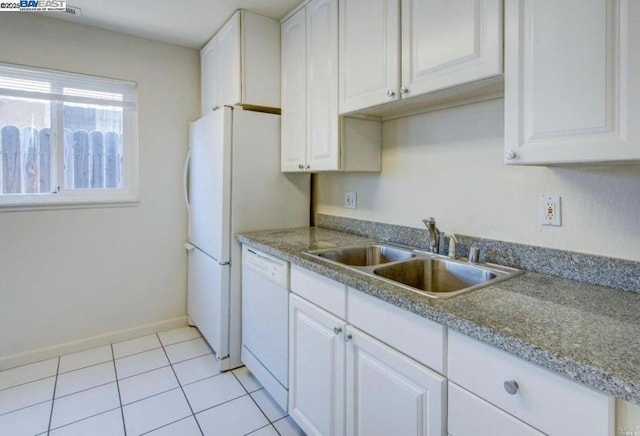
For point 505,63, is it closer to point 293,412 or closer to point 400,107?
point 400,107

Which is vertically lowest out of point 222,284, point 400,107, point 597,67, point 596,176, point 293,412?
point 293,412

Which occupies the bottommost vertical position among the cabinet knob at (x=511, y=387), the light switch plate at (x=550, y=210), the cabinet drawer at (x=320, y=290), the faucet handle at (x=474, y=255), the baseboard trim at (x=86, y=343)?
the baseboard trim at (x=86, y=343)

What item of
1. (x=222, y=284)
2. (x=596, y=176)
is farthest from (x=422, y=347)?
(x=222, y=284)

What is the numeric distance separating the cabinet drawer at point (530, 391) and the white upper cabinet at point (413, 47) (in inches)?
34.7

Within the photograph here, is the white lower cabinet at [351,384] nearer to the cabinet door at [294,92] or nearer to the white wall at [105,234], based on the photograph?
the cabinet door at [294,92]

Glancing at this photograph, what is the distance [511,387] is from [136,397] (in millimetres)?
2013

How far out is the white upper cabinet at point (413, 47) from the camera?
1.21 m

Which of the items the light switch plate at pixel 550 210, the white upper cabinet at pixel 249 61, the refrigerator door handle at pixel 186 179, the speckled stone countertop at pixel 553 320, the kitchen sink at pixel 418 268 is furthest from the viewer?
the refrigerator door handle at pixel 186 179

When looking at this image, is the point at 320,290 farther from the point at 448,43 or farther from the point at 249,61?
the point at 249,61

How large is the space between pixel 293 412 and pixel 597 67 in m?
1.78

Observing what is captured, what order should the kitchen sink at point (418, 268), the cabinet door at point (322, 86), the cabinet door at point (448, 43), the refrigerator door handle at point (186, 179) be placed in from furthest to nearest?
the refrigerator door handle at point (186, 179), the cabinet door at point (322, 86), the kitchen sink at point (418, 268), the cabinet door at point (448, 43)

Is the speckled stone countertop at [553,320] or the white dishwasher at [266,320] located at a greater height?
the speckled stone countertop at [553,320]

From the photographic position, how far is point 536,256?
4.57ft

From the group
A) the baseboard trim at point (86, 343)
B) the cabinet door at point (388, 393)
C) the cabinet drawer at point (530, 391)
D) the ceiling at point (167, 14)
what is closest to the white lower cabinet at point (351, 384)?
the cabinet door at point (388, 393)
